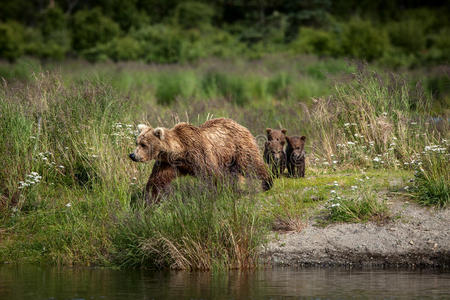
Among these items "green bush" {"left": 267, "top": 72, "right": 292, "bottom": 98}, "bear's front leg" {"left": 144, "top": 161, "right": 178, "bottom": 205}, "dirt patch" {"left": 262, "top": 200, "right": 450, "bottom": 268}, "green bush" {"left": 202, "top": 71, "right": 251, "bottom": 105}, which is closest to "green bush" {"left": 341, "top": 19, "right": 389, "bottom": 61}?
"green bush" {"left": 267, "top": 72, "right": 292, "bottom": 98}

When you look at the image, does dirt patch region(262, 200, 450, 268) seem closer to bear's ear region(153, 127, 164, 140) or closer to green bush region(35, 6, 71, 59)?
bear's ear region(153, 127, 164, 140)

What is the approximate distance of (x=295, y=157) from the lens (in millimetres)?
13117

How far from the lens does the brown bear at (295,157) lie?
43.0 ft

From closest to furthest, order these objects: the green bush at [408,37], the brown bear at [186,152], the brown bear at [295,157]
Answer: the brown bear at [186,152] → the brown bear at [295,157] → the green bush at [408,37]

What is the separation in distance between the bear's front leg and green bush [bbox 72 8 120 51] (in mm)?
33053

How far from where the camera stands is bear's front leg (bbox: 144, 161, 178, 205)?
37.3ft

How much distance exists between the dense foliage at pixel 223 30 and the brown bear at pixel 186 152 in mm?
21449

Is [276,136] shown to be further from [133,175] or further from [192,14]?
[192,14]

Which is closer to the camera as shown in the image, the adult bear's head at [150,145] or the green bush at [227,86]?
the adult bear's head at [150,145]

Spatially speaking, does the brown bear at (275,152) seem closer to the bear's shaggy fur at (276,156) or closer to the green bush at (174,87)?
the bear's shaggy fur at (276,156)

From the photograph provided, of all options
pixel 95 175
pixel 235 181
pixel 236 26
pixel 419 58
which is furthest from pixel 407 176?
pixel 236 26

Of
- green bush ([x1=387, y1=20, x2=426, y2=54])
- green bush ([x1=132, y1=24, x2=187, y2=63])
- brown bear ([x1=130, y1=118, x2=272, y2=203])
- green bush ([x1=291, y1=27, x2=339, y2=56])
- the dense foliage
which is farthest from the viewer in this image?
green bush ([x1=387, y1=20, x2=426, y2=54])

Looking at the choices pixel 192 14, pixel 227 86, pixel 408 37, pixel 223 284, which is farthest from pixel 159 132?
pixel 192 14

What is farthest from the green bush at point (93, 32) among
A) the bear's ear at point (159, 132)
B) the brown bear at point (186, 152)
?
the bear's ear at point (159, 132)
